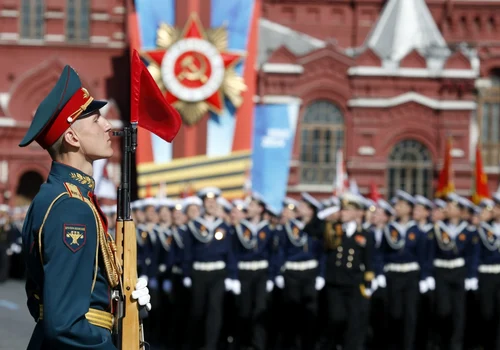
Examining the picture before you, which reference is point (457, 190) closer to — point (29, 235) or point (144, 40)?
point (144, 40)

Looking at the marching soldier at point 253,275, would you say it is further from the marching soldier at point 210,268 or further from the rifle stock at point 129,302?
the rifle stock at point 129,302

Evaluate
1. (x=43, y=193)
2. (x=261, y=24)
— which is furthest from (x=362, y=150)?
(x=43, y=193)

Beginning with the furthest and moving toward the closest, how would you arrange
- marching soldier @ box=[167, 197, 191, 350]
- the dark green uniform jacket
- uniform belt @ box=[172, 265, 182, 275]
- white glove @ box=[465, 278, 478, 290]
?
uniform belt @ box=[172, 265, 182, 275] → marching soldier @ box=[167, 197, 191, 350] → white glove @ box=[465, 278, 478, 290] → the dark green uniform jacket

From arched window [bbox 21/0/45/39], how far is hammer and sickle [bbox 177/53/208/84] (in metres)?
5.37

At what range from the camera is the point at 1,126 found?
1115 inches

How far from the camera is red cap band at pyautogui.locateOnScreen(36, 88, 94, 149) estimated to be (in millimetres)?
3717

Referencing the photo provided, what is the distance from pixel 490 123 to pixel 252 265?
18.7 metres

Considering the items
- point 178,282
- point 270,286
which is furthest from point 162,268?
point 270,286

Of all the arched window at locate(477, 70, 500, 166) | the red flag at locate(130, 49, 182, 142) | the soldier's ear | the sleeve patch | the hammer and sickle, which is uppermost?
the hammer and sickle

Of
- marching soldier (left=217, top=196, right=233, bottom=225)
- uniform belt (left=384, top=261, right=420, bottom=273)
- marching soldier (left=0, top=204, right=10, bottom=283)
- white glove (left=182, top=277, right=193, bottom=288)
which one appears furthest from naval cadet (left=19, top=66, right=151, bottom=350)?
marching soldier (left=0, top=204, right=10, bottom=283)

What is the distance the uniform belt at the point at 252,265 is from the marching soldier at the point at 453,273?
6.92ft

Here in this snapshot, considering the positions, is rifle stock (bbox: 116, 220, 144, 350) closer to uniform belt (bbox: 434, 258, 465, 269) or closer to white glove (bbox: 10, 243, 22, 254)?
uniform belt (bbox: 434, 258, 465, 269)

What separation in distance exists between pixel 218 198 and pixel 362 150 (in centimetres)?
1617

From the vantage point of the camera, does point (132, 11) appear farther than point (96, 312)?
Yes
